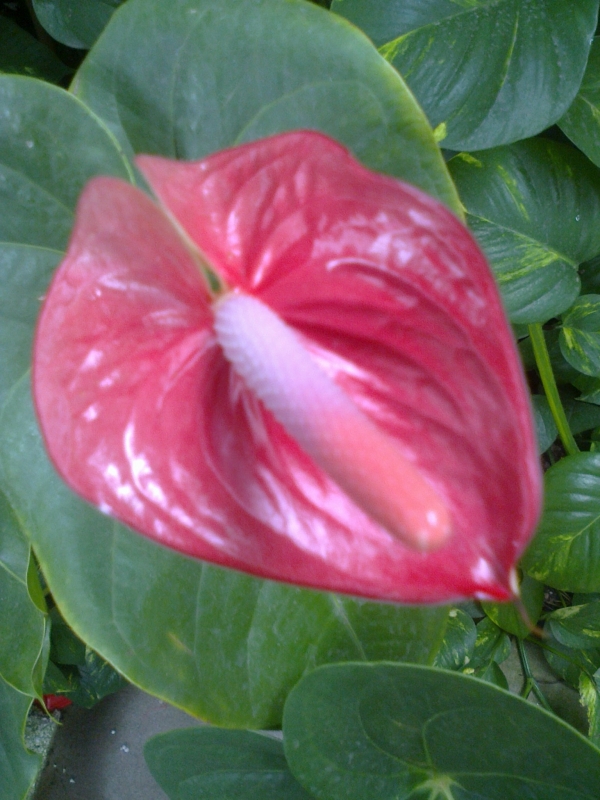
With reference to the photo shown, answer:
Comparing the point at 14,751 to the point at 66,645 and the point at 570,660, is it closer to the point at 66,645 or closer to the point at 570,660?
the point at 66,645

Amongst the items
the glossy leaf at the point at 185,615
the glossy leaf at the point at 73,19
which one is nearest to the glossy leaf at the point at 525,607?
the glossy leaf at the point at 185,615

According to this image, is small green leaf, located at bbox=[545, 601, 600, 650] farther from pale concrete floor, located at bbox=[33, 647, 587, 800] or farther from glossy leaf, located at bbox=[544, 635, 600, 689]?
pale concrete floor, located at bbox=[33, 647, 587, 800]

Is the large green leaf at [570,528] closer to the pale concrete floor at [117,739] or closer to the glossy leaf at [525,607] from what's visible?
the glossy leaf at [525,607]

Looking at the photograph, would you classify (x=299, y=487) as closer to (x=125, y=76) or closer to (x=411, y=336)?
(x=411, y=336)

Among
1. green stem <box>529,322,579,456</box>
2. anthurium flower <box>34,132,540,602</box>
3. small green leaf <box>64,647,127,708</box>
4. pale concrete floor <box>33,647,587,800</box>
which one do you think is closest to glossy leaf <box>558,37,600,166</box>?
green stem <box>529,322,579,456</box>

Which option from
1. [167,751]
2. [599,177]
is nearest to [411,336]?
[167,751]

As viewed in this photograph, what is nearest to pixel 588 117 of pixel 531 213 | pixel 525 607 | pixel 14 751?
pixel 531 213
